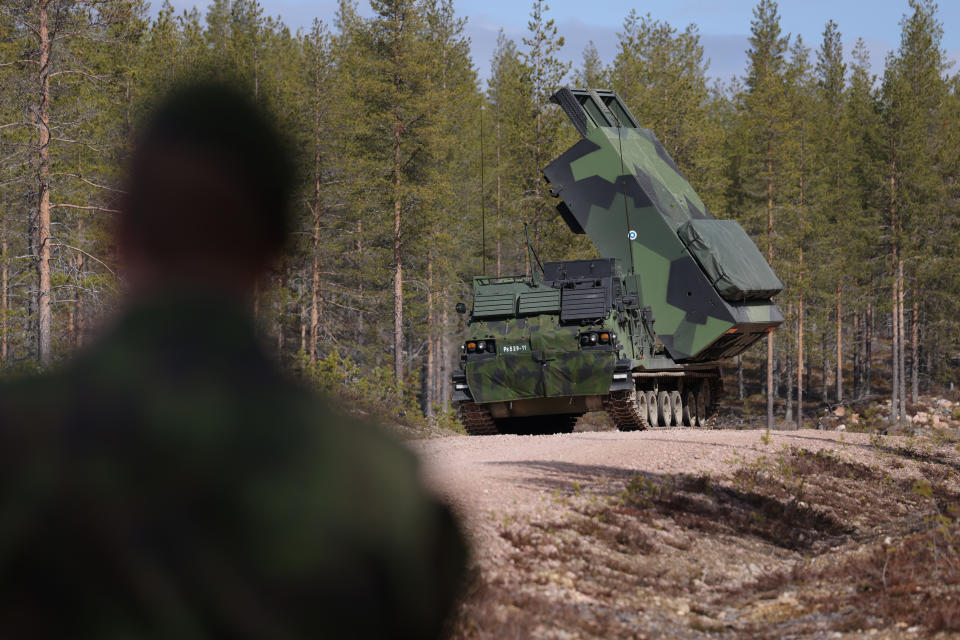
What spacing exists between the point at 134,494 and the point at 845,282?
46.8 meters

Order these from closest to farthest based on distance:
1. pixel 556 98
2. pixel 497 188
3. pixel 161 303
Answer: pixel 161 303
pixel 556 98
pixel 497 188

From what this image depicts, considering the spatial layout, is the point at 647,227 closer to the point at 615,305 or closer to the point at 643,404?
the point at 615,305

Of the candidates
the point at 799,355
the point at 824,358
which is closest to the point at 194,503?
the point at 799,355

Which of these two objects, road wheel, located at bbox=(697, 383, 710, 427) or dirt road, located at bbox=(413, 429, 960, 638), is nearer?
dirt road, located at bbox=(413, 429, 960, 638)

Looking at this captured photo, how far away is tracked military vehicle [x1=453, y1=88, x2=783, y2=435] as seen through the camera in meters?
16.7

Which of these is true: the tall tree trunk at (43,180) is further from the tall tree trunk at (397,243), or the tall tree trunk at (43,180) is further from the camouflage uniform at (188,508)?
the camouflage uniform at (188,508)

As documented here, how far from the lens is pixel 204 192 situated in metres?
1.55

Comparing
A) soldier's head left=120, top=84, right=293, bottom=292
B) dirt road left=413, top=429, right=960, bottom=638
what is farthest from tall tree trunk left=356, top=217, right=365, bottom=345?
soldier's head left=120, top=84, right=293, bottom=292

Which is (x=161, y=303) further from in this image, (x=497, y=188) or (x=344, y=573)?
(x=497, y=188)

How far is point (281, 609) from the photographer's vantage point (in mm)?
1394

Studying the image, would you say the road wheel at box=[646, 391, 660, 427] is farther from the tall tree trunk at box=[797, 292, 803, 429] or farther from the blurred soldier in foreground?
the tall tree trunk at box=[797, 292, 803, 429]

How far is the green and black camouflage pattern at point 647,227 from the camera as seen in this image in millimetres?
18203

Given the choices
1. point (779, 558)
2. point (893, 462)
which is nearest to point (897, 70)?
point (893, 462)

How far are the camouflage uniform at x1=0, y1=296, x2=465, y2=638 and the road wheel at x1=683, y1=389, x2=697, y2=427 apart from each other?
19420mm
